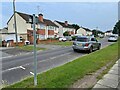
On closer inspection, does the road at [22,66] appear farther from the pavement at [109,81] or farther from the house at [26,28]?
the house at [26,28]

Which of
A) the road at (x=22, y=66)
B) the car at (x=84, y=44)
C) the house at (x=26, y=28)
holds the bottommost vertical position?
the road at (x=22, y=66)

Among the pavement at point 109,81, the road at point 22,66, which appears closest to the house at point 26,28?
the road at point 22,66

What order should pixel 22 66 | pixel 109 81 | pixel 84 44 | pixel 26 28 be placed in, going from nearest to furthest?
1. pixel 109 81
2. pixel 22 66
3. pixel 84 44
4. pixel 26 28

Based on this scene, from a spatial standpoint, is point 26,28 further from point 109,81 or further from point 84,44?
point 109,81

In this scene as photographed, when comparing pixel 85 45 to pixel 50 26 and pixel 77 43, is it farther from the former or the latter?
pixel 50 26

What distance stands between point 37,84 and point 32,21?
6.44 feet

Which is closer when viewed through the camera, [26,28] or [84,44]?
[84,44]

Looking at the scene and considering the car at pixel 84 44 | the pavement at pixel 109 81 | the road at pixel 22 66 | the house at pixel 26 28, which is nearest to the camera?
the pavement at pixel 109 81

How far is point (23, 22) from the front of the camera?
2207 inches

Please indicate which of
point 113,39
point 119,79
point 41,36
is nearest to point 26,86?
point 119,79

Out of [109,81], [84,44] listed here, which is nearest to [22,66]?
[109,81]

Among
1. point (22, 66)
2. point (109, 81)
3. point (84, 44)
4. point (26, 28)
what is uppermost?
point (26, 28)

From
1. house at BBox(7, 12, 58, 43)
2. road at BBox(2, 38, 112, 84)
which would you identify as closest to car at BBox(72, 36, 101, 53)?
road at BBox(2, 38, 112, 84)

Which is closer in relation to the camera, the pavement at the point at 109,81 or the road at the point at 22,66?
the pavement at the point at 109,81
